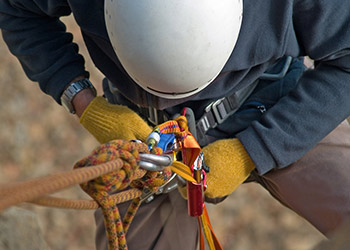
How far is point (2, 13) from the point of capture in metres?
1.22

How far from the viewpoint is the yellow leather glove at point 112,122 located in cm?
106

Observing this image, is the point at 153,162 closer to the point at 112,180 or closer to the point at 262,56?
the point at 112,180

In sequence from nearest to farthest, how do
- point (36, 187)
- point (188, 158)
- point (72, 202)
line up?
point (36, 187), point (72, 202), point (188, 158)

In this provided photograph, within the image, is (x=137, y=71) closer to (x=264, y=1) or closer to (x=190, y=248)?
(x=264, y=1)

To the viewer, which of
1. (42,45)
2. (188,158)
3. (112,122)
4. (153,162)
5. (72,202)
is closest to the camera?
(72,202)

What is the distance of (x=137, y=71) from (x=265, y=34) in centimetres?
28

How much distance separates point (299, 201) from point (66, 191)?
41.8 inches

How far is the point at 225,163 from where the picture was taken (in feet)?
3.66

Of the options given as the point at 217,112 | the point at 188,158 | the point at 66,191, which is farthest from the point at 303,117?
the point at 66,191

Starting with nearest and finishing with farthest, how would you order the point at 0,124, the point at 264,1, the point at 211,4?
1. the point at 211,4
2. the point at 264,1
3. the point at 0,124

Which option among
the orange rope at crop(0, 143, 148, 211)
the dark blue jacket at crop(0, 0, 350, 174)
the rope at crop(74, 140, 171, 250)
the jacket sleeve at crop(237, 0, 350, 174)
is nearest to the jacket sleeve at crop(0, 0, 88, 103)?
the dark blue jacket at crop(0, 0, 350, 174)

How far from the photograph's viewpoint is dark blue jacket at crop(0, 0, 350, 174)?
0.99m

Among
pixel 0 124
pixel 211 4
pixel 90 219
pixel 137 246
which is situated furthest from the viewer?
pixel 0 124

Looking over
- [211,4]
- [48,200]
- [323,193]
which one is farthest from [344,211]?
[48,200]
